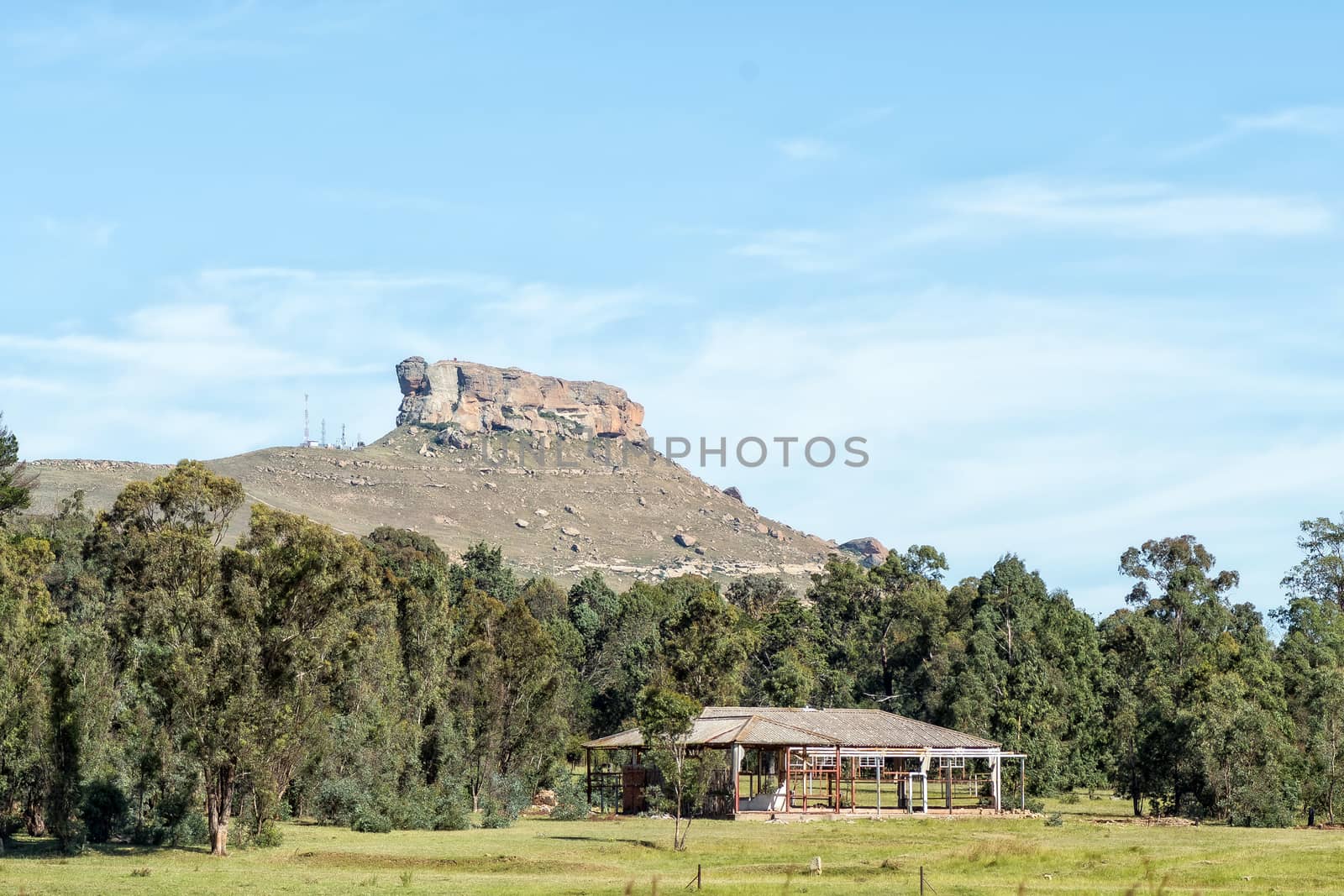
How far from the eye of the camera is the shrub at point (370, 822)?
50656mm

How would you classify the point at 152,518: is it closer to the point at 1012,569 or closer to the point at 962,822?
the point at 962,822

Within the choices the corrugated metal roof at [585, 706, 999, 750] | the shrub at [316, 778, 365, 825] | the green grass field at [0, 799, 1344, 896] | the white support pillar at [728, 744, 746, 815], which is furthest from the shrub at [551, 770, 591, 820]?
the shrub at [316, 778, 365, 825]

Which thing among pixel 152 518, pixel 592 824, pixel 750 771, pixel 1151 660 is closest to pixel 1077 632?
pixel 1151 660

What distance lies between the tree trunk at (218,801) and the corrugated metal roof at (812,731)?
2066 centimetres

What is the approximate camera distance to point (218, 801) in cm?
4041

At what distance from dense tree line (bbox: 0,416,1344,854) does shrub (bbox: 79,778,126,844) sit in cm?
10

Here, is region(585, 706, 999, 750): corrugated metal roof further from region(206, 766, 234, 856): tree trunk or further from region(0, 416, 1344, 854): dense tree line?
region(206, 766, 234, 856): tree trunk

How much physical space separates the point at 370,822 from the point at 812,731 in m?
18.4

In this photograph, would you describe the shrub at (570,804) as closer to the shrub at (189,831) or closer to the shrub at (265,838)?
the shrub at (265,838)

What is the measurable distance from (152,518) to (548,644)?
2033 cm

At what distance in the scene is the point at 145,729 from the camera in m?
42.4

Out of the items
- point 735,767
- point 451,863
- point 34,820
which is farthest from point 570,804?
point 451,863

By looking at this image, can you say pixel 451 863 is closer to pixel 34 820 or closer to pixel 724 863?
pixel 724 863

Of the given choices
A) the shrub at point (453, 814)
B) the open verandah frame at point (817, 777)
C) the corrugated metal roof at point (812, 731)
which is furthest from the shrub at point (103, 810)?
the corrugated metal roof at point (812, 731)
